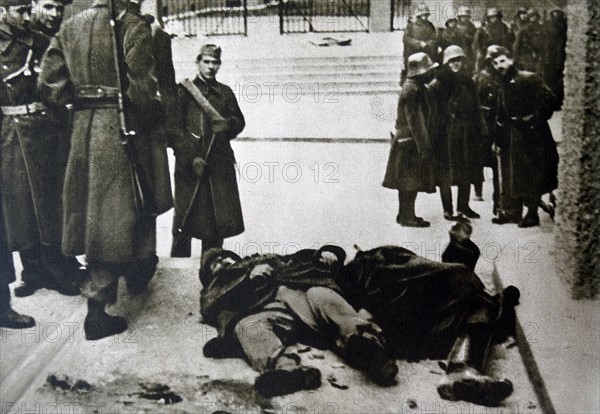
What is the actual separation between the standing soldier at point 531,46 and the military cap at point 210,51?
75.8 inches

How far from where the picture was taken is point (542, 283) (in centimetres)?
417

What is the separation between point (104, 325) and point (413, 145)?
99.5 inches

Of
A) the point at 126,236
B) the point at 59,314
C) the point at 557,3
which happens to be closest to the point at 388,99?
the point at 557,3

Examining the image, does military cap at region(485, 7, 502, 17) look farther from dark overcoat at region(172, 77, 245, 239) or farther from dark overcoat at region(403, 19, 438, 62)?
dark overcoat at region(172, 77, 245, 239)

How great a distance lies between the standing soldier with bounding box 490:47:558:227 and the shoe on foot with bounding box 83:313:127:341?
2847 millimetres

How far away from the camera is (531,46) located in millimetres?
3961

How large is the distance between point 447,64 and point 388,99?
0.44m

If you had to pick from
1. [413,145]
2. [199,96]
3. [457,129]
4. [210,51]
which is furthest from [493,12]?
[199,96]

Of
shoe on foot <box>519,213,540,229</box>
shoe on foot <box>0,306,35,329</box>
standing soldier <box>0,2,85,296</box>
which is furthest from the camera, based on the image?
shoe on foot <box>0,306,35,329</box>

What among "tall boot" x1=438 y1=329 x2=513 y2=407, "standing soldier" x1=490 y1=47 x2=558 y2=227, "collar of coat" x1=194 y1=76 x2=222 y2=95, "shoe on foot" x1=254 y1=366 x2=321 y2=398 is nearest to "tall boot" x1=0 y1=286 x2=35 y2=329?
"shoe on foot" x1=254 y1=366 x2=321 y2=398

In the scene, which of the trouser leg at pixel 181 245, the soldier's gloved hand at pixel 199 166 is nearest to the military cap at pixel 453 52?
the soldier's gloved hand at pixel 199 166

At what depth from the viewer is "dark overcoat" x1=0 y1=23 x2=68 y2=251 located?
4.41 meters

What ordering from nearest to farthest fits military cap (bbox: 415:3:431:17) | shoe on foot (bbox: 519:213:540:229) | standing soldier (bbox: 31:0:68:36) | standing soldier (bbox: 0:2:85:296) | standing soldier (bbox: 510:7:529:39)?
standing soldier (bbox: 510:7:529:39) → military cap (bbox: 415:3:431:17) → shoe on foot (bbox: 519:213:540:229) → standing soldier (bbox: 31:0:68:36) → standing soldier (bbox: 0:2:85:296)

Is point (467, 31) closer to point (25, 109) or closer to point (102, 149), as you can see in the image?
point (102, 149)
